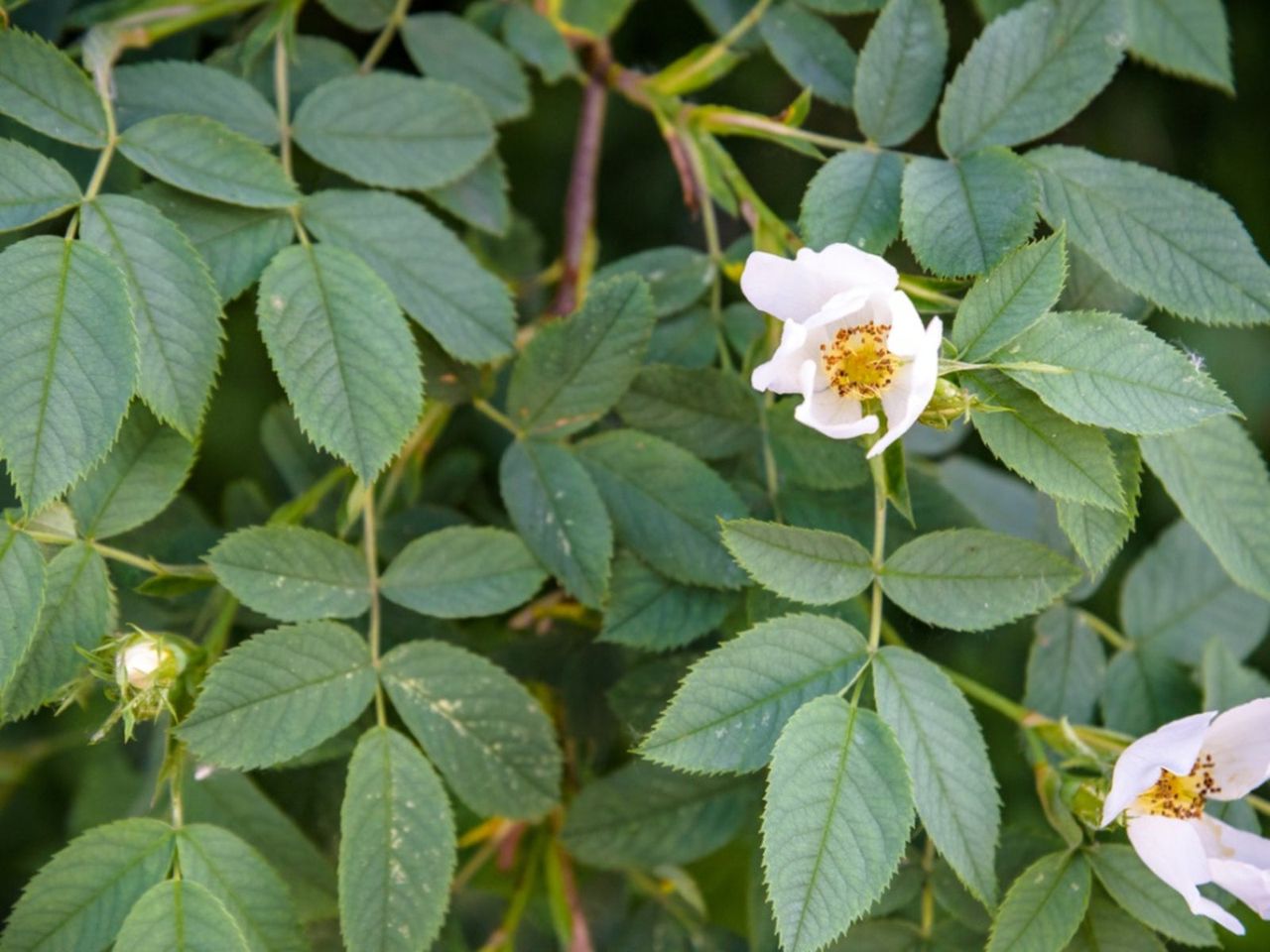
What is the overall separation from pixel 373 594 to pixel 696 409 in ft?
1.01

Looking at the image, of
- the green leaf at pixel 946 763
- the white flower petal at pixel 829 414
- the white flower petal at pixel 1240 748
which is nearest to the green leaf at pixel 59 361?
the white flower petal at pixel 829 414

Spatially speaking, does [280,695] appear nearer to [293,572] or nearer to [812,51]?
[293,572]

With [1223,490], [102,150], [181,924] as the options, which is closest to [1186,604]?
[1223,490]

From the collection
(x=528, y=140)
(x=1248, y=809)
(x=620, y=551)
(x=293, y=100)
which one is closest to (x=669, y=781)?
(x=620, y=551)

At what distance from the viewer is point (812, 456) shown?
39.2 inches

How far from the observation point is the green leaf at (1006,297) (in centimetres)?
82

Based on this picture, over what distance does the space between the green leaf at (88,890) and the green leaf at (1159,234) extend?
31.1 inches

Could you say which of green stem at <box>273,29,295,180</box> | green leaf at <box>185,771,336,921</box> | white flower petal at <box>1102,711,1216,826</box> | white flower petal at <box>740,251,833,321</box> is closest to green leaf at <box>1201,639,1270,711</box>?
white flower petal at <box>1102,711,1216,826</box>

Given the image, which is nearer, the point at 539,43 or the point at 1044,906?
the point at 1044,906

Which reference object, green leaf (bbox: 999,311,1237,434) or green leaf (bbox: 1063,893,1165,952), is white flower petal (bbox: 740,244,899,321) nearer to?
green leaf (bbox: 999,311,1237,434)

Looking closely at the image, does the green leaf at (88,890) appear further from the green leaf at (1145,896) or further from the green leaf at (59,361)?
the green leaf at (1145,896)

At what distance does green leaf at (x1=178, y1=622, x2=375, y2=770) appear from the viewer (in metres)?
0.87

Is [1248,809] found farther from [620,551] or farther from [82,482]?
[82,482]

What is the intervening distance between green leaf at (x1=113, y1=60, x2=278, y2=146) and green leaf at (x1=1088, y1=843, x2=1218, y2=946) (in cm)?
85
